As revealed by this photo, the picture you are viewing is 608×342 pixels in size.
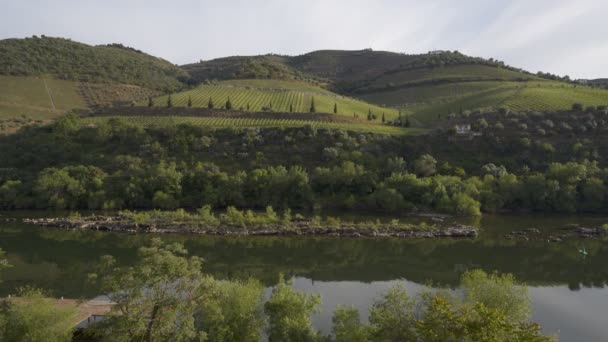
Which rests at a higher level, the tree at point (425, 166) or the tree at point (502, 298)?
the tree at point (425, 166)

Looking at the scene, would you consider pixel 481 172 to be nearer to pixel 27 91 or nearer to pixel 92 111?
pixel 92 111

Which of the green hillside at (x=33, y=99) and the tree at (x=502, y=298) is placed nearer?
the tree at (x=502, y=298)

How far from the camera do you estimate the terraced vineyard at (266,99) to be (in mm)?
100375

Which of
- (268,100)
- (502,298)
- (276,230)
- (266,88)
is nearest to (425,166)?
(276,230)

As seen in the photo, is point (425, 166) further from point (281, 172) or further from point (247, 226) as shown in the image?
point (247, 226)

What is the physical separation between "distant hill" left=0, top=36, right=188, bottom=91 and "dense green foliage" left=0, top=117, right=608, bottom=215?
42592 millimetres

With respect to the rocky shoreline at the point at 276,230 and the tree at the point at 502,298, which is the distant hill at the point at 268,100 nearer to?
the rocky shoreline at the point at 276,230

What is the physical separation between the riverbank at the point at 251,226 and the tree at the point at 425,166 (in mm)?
16779

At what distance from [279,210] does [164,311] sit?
4546 cm

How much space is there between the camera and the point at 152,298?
1788 cm

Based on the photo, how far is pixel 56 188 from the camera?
6306 centimetres

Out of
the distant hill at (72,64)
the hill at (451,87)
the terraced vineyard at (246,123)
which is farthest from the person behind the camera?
the distant hill at (72,64)

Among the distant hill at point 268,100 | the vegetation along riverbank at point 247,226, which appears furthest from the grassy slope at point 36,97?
the vegetation along riverbank at point 247,226

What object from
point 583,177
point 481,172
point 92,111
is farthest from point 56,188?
point 583,177
